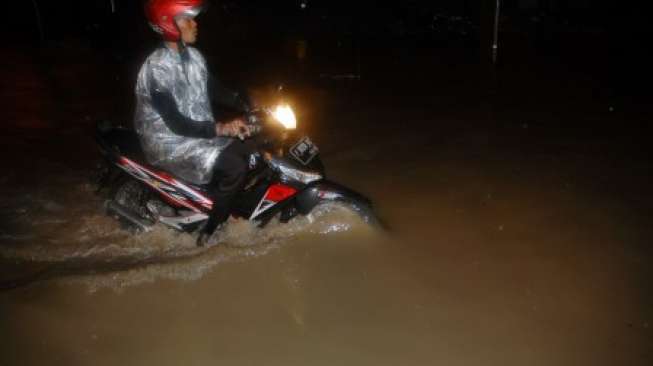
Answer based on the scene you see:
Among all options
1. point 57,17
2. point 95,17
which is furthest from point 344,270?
point 57,17

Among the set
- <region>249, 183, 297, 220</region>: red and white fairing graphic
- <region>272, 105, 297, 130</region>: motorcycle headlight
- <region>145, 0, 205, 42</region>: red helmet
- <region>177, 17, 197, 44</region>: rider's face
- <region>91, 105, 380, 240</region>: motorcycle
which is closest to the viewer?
<region>145, 0, 205, 42</region>: red helmet

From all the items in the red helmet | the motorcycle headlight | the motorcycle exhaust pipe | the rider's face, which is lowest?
the motorcycle exhaust pipe

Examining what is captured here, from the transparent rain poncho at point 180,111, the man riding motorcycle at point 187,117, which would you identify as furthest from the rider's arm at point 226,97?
the transparent rain poncho at point 180,111

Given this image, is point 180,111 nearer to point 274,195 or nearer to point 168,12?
point 168,12

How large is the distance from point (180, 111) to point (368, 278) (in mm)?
1739

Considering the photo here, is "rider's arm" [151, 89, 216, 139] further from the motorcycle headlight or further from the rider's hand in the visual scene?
the motorcycle headlight

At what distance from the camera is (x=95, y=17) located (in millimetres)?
17641

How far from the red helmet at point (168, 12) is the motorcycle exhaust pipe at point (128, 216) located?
1358 mm

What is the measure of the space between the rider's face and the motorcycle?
612mm

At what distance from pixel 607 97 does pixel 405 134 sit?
378 cm

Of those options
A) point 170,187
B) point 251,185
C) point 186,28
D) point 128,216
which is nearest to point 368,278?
point 251,185

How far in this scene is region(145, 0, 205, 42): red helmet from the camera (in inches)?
128

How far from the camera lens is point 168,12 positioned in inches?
128

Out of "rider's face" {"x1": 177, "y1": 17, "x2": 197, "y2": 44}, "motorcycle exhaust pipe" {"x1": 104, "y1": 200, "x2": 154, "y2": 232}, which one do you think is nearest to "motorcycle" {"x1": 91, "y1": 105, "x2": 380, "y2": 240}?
"motorcycle exhaust pipe" {"x1": 104, "y1": 200, "x2": 154, "y2": 232}
